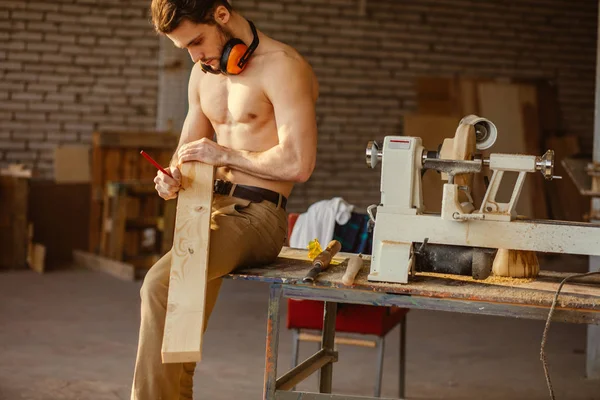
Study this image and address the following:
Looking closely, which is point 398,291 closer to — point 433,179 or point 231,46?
point 231,46

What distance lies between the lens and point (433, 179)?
8297 millimetres

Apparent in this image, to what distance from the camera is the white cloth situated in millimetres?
4598

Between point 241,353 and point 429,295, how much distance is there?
285cm

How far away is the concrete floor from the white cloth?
81 cm

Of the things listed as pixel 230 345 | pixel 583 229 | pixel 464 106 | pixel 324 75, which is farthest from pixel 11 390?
pixel 464 106

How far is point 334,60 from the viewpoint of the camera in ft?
32.6

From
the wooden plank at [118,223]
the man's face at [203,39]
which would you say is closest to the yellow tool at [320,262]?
the man's face at [203,39]

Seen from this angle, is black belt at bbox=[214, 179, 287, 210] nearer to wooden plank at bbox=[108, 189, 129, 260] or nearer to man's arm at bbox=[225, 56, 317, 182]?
man's arm at bbox=[225, 56, 317, 182]

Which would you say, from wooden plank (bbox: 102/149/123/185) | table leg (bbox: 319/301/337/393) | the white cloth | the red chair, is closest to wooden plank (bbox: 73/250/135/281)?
wooden plank (bbox: 102/149/123/185)

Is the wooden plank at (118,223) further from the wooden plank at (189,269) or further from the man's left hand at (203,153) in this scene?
the wooden plank at (189,269)

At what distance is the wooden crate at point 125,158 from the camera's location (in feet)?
27.6

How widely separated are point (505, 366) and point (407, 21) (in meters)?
5.66

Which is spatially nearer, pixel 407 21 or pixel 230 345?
pixel 230 345

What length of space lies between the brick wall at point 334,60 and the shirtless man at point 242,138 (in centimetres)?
633
